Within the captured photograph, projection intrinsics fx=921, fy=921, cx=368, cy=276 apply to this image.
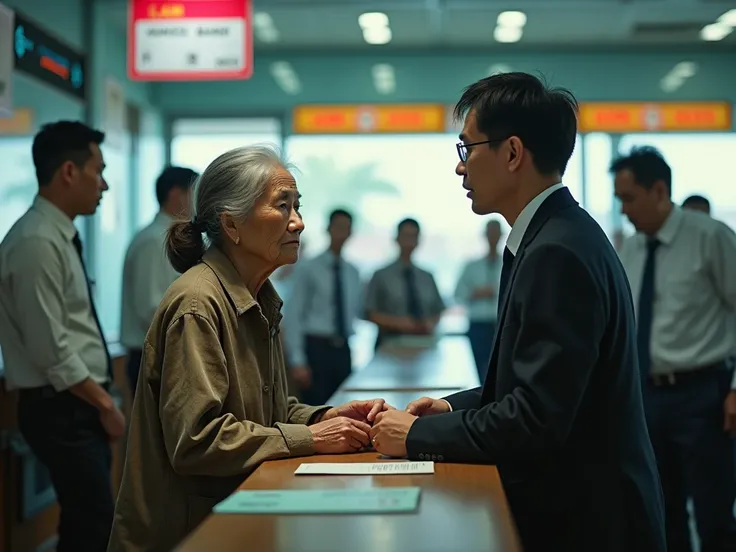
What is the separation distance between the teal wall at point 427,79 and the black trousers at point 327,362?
313 centimetres

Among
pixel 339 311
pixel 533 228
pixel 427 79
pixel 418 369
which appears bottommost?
pixel 418 369

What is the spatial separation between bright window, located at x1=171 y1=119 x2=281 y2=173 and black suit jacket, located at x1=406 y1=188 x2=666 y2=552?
7.52 metres

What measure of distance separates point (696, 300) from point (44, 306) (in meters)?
2.57

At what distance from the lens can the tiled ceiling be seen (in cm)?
772

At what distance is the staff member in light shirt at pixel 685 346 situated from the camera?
147 inches

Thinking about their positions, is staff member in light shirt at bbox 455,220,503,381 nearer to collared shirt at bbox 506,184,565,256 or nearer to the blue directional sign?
the blue directional sign

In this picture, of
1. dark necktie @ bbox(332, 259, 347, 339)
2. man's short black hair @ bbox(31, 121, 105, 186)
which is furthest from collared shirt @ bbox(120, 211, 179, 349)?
dark necktie @ bbox(332, 259, 347, 339)

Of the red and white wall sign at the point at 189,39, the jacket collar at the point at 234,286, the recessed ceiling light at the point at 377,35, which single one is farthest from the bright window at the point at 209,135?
Answer: the jacket collar at the point at 234,286

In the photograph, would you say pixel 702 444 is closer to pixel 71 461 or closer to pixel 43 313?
pixel 71 461

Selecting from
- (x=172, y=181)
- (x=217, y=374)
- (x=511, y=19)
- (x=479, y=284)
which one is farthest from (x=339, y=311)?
(x=217, y=374)

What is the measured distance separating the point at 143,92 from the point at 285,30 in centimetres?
151

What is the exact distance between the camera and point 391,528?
1.49 m

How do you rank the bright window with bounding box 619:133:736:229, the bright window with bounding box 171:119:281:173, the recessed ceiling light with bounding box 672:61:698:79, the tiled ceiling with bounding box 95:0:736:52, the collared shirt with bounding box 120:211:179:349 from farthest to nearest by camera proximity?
1. the bright window with bounding box 171:119:281:173
2. the recessed ceiling light with bounding box 672:61:698:79
3. the bright window with bounding box 619:133:736:229
4. the tiled ceiling with bounding box 95:0:736:52
5. the collared shirt with bounding box 120:211:179:349

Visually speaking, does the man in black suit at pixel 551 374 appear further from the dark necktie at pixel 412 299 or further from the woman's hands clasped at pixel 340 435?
the dark necktie at pixel 412 299
